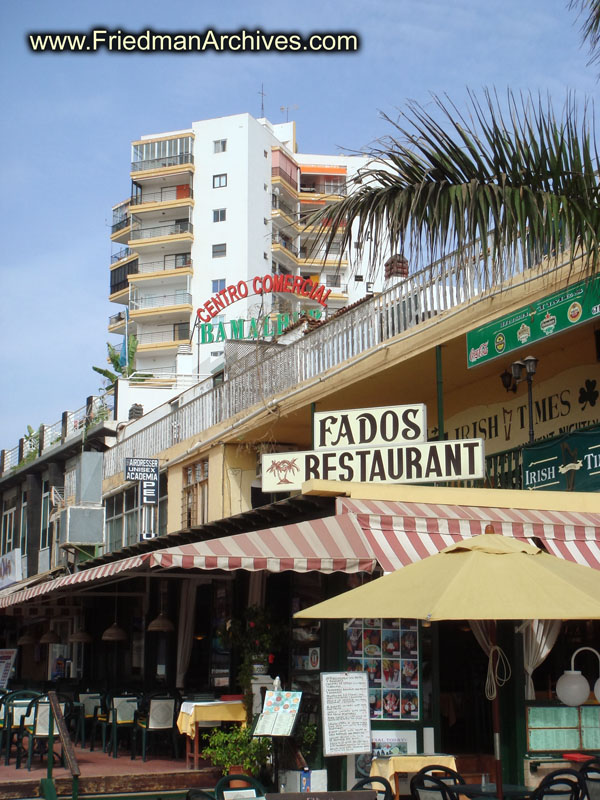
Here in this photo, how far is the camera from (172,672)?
60.4ft

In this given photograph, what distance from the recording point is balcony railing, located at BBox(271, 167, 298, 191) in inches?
2734

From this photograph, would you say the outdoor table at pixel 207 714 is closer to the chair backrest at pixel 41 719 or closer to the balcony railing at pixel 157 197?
the chair backrest at pixel 41 719

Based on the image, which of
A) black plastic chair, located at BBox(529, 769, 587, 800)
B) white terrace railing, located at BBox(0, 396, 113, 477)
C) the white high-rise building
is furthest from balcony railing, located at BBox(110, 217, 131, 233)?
black plastic chair, located at BBox(529, 769, 587, 800)

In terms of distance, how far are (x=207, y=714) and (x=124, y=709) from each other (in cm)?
260

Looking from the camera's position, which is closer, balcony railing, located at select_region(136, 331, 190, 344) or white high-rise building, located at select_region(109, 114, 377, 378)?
white high-rise building, located at select_region(109, 114, 377, 378)

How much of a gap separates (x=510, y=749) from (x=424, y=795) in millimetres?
3425

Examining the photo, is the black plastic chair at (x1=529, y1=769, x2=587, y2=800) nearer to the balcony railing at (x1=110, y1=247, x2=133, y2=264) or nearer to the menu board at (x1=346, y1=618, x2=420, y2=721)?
the menu board at (x1=346, y1=618, x2=420, y2=721)

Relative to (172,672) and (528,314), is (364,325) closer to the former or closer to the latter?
(528,314)

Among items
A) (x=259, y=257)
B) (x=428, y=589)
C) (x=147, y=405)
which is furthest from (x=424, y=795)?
(x=259, y=257)

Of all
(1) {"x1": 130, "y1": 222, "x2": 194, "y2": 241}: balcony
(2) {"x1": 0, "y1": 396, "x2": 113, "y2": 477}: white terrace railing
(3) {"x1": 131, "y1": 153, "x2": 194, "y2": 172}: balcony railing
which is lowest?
(2) {"x1": 0, "y1": 396, "x2": 113, "y2": 477}: white terrace railing

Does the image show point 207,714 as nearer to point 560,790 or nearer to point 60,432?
point 560,790

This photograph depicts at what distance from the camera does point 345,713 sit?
10391 millimetres

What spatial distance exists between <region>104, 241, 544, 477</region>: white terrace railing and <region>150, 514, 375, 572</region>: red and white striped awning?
9.88 feet

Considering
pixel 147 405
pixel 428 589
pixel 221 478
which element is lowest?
pixel 428 589
